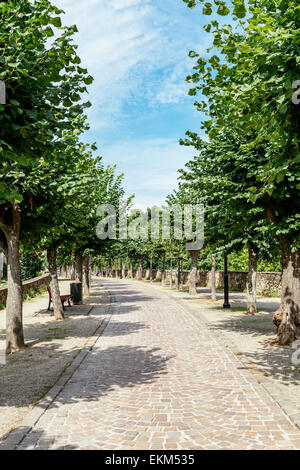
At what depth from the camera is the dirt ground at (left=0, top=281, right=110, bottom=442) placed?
5929mm

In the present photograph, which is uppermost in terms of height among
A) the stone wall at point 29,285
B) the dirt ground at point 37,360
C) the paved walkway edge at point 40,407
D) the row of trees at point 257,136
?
the row of trees at point 257,136

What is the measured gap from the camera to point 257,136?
7.28m

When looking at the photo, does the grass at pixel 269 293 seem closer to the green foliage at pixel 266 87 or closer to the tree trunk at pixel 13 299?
the green foliage at pixel 266 87

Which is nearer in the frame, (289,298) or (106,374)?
(106,374)

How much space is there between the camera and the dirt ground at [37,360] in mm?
5929

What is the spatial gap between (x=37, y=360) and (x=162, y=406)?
4109 millimetres

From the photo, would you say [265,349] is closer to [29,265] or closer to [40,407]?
[40,407]

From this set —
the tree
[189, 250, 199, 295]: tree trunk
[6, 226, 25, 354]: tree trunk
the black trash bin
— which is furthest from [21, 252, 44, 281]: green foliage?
the tree

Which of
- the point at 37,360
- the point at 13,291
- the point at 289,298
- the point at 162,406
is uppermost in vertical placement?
the point at 13,291

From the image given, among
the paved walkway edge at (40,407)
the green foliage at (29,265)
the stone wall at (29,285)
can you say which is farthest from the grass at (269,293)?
the green foliage at (29,265)

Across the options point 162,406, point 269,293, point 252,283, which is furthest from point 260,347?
point 269,293

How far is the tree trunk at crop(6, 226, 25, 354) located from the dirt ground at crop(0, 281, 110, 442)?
0.43m

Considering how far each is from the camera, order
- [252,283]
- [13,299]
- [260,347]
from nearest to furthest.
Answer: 1. [13,299]
2. [260,347]
3. [252,283]

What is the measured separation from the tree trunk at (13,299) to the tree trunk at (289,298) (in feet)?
22.3
